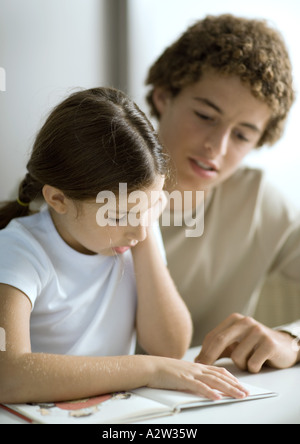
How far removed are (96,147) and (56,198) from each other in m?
0.12

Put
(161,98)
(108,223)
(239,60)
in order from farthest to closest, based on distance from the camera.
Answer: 1. (161,98)
2. (239,60)
3. (108,223)

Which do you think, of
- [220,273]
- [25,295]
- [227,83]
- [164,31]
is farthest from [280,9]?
[25,295]

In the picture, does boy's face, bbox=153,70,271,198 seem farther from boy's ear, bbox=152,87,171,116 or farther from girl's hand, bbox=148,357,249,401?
girl's hand, bbox=148,357,249,401

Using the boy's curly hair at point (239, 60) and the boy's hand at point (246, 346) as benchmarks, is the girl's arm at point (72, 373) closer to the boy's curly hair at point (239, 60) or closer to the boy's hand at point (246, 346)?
the boy's hand at point (246, 346)

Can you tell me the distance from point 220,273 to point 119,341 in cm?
48

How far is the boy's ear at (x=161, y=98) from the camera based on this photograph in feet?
4.32

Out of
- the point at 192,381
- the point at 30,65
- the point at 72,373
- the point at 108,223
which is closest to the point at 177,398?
the point at 192,381

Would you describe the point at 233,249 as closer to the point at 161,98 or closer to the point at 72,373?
the point at 161,98

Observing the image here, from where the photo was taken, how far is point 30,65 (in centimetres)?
121

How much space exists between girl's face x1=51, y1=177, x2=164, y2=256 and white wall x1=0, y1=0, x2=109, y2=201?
0.31m

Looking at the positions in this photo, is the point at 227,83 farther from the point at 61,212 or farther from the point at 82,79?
the point at 61,212

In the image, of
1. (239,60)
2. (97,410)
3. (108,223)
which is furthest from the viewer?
(239,60)

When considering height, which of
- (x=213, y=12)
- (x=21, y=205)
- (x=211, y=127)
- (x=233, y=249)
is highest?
(x=213, y=12)

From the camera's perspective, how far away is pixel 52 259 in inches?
34.3
